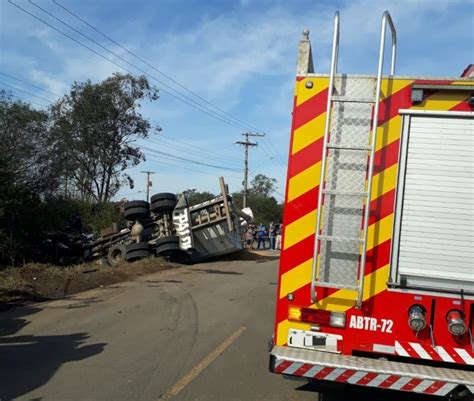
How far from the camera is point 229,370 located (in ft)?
20.0

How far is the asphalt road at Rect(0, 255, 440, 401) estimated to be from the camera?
17.6 ft

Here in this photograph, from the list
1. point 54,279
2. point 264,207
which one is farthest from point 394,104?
point 264,207

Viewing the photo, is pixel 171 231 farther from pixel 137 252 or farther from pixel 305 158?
pixel 305 158

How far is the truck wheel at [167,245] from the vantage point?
17188 mm

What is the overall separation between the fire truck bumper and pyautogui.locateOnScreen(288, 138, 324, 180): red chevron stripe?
146 cm

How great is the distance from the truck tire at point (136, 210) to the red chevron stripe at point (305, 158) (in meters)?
14.2

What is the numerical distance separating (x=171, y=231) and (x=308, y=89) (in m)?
14.3

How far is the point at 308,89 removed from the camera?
4367 millimetres

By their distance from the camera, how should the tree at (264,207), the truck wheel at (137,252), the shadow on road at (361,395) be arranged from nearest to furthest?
the shadow on road at (361,395)
the truck wheel at (137,252)
the tree at (264,207)

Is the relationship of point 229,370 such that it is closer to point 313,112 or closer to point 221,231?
point 313,112

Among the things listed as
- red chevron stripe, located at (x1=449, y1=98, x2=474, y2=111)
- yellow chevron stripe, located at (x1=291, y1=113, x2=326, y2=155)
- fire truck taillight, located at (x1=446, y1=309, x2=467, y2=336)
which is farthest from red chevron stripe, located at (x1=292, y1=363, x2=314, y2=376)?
red chevron stripe, located at (x1=449, y1=98, x2=474, y2=111)

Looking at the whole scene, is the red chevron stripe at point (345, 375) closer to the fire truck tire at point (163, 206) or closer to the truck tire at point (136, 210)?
the fire truck tire at point (163, 206)

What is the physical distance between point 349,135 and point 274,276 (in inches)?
468

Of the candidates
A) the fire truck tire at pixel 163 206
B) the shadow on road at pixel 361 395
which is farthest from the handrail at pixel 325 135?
the fire truck tire at pixel 163 206
